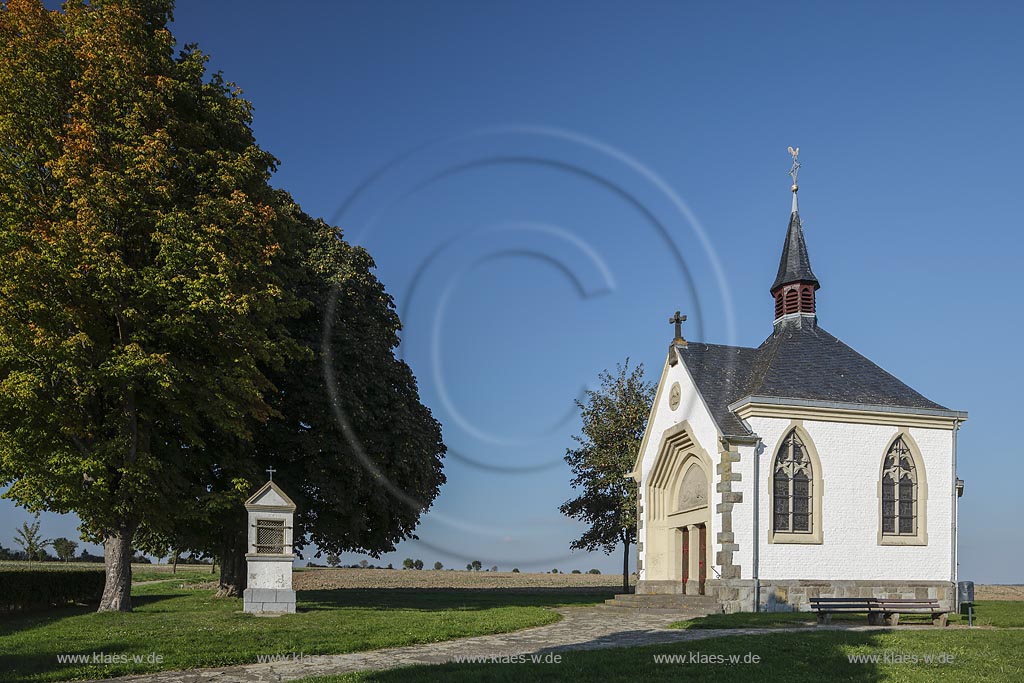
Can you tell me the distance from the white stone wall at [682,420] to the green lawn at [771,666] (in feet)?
36.1

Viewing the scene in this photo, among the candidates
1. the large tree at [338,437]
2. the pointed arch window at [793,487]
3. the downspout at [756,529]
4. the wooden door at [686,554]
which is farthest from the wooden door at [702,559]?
the large tree at [338,437]

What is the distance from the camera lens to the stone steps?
24891 mm

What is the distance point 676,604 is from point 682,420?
6537mm

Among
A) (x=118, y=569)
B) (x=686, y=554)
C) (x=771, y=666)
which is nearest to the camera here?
(x=771, y=666)

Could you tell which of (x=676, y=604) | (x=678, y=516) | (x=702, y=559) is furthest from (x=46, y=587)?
(x=702, y=559)

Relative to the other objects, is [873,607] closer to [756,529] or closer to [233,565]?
[756,529]

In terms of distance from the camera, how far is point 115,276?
19969mm

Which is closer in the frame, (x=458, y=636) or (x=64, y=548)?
(x=458, y=636)

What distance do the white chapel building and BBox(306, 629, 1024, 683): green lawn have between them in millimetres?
10183

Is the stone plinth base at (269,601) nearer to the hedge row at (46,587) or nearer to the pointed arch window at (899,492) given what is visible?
the hedge row at (46,587)

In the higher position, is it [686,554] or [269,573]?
[269,573]

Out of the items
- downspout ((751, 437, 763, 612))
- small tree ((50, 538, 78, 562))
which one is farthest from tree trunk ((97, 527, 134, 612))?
small tree ((50, 538, 78, 562))

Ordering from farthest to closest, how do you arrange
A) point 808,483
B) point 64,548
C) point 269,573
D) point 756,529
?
point 64,548, point 808,483, point 756,529, point 269,573

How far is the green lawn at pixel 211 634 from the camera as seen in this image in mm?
12445
